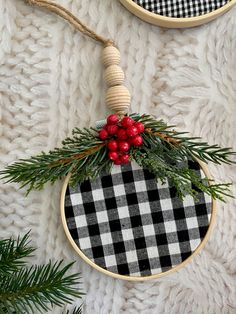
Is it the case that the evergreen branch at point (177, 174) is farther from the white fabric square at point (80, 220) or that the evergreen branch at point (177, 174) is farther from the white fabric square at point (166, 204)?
the white fabric square at point (80, 220)

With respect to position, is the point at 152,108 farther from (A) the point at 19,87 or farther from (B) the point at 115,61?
(A) the point at 19,87

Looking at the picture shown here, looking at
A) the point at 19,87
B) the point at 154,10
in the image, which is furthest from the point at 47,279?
the point at 154,10

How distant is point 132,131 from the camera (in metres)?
0.74

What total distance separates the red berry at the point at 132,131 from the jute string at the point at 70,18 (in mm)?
166

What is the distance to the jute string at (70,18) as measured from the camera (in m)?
0.81

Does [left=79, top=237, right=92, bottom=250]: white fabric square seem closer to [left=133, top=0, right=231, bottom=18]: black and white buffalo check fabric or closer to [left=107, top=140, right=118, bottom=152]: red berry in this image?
[left=107, top=140, right=118, bottom=152]: red berry

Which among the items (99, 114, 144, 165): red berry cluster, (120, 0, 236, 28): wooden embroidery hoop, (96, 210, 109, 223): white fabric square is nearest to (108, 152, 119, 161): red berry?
(99, 114, 144, 165): red berry cluster

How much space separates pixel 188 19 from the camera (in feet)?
2.64

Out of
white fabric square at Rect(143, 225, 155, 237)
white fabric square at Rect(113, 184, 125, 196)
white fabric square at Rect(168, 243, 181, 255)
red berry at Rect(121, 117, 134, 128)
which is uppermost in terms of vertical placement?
red berry at Rect(121, 117, 134, 128)

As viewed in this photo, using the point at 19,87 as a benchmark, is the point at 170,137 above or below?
below

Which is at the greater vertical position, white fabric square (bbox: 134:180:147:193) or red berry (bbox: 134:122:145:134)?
red berry (bbox: 134:122:145:134)

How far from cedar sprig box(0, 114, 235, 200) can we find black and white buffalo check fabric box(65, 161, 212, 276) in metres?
0.03

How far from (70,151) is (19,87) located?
159mm

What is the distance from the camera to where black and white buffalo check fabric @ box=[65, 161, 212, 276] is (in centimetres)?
80
